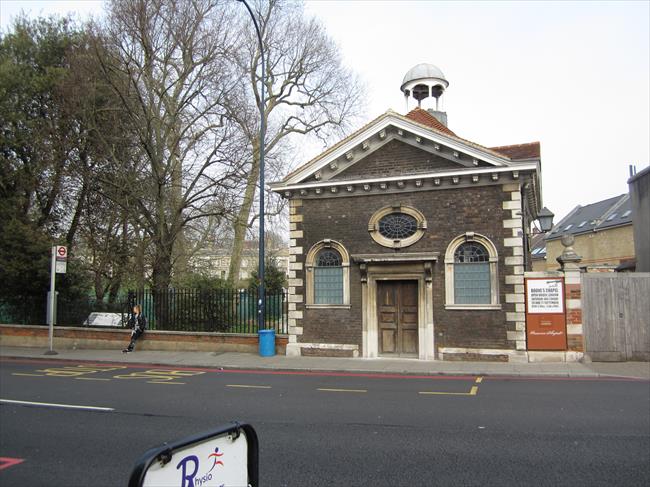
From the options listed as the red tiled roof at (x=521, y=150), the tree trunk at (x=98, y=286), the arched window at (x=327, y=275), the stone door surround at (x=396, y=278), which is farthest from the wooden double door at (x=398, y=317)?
the tree trunk at (x=98, y=286)

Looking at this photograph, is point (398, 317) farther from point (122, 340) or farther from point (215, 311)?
point (122, 340)

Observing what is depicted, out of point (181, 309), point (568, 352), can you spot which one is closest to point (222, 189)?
point (181, 309)

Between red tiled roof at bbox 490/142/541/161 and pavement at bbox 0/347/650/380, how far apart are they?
7.03 m

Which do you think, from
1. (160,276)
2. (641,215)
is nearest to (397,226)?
(160,276)

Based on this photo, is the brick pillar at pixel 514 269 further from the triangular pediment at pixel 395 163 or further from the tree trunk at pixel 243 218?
the tree trunk at pixel 243 218

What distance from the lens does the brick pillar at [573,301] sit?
45.6ft

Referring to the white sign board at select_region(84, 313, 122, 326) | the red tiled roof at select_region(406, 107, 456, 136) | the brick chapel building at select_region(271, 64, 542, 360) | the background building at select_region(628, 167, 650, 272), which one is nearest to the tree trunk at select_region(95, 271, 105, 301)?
the white sign board at select_region(84, 313, 122, 326)

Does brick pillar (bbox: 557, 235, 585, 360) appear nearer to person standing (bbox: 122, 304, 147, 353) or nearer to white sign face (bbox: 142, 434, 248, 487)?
person standing (bbox: 122, 304, 147, 353)

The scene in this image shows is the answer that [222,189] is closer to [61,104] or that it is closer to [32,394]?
[61,104]

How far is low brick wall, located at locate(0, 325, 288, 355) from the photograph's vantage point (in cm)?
1684

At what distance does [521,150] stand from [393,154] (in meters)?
5.17

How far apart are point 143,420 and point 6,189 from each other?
17536 mm

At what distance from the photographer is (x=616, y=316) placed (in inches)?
548

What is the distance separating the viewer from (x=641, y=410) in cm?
838
